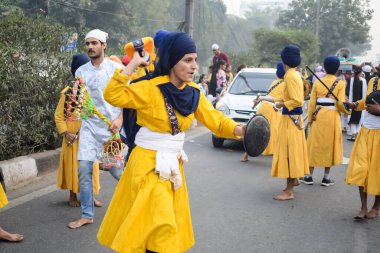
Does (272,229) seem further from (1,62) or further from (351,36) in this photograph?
(351,36)

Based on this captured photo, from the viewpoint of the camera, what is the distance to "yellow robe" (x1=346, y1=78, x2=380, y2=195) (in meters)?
5.95

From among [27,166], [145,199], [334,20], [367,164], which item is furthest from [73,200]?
[334,20]

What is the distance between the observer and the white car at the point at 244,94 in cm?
1118

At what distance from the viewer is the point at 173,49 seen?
11.8ft

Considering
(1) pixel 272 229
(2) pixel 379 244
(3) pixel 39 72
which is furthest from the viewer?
(3) pixel 39 72

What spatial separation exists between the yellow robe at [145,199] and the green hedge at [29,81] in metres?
4.19

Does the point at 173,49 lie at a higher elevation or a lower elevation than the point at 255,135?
higher

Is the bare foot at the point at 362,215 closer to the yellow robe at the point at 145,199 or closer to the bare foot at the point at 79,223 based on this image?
the yellow robe at the point at 145,199

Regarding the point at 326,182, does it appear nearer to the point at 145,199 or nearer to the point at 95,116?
the point at 95,116

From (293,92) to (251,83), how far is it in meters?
5.31

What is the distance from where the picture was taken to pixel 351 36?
178 feet

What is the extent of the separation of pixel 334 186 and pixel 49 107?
185 inches

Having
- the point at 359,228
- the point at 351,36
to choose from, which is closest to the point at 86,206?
the point at 359,228

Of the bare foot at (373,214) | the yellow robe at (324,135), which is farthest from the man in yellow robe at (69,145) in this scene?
the yellow robe at (324,135)
